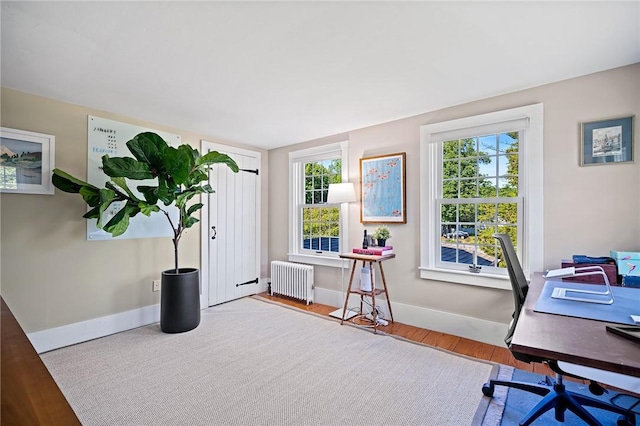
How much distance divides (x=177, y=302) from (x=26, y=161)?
72.0 inches

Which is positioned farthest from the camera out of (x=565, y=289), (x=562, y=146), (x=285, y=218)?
(x=285, y=218)

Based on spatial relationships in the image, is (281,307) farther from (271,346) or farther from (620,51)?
(620,51)

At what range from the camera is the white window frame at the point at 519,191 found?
2.48m

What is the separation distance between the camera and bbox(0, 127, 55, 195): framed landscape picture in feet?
8.10

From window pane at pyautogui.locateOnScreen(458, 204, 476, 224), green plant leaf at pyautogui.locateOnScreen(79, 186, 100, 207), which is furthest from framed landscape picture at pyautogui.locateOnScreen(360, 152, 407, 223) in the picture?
green plant leaf at pyautogui.locateOnScreen(79, 186, 100, 207)

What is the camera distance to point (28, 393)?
0.68 m

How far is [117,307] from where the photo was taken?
3084 millimetres

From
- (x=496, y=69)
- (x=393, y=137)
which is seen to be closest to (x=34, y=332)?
(x=393, y=137)

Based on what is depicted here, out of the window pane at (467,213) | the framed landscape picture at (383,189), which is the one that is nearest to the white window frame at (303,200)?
the framed landscape picture at (383,189)

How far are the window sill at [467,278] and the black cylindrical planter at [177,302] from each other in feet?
8.17

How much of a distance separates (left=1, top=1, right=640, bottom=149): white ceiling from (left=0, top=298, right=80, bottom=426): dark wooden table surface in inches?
65.6

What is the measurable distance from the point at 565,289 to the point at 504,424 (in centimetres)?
88

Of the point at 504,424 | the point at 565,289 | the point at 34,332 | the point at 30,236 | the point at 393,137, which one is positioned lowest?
the point at 504,424

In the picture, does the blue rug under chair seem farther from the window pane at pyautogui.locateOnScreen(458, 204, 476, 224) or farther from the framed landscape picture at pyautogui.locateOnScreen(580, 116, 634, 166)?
the framed landscape picture at pyautogui.locateOnScreen(580, 116, 634, 166)
